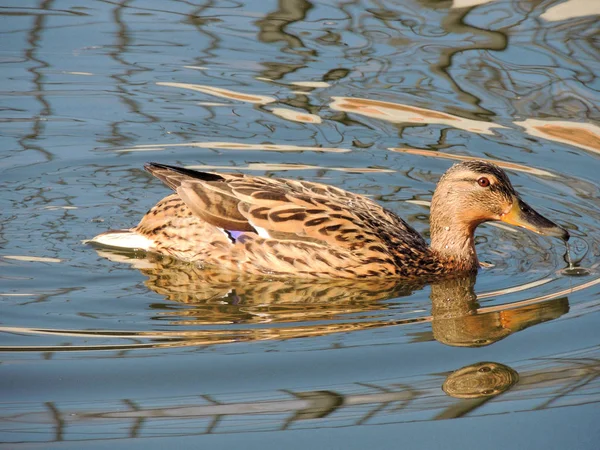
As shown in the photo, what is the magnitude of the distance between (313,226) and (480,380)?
2.43 meters

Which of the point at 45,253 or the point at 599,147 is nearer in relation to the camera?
the point at 45,253

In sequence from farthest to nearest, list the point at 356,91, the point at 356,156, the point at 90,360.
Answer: the point at 356,91
the point at 356,156
the point at 90,360

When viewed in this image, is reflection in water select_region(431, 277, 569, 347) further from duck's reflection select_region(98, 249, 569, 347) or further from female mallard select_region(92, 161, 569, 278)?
female mallard select_region(92, 161, 569, 278)

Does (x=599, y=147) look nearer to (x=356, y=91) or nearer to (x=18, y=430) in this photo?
(x=356, y=91)

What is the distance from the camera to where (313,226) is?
28.3 ft

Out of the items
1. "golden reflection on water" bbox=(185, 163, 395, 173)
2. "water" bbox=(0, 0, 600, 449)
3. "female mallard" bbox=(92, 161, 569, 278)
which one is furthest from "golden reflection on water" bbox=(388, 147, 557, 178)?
"female mallard" bbox=(92, 161, 569, 278)

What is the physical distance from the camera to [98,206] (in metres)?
9.51

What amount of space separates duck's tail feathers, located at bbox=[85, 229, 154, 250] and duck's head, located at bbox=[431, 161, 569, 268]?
215 centimetres

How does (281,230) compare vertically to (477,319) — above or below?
above

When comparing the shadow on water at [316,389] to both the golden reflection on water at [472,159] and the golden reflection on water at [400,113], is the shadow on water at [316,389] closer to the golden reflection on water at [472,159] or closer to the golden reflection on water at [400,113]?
the golden reflection on water at [472,159]

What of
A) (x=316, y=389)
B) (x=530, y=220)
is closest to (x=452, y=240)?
(x=530, y=220)

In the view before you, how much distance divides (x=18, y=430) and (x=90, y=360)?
913mm

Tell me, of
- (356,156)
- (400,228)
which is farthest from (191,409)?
(356,156)

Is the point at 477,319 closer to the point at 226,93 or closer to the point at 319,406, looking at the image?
the point at 319,406
